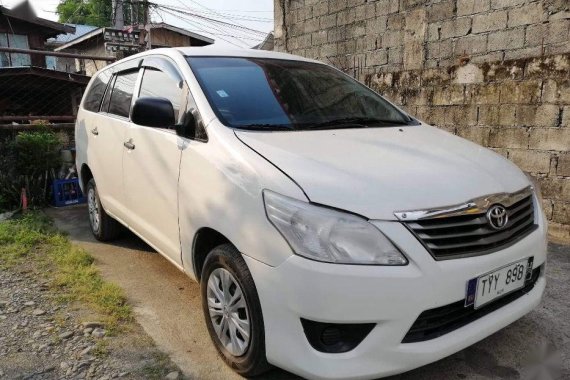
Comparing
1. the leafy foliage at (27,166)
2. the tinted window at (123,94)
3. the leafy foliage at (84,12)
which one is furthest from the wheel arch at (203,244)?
the leafy foliage at (84,12)

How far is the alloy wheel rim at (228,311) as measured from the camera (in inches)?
84.6

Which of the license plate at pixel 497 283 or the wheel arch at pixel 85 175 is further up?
the wheel arch at pixel 85 175

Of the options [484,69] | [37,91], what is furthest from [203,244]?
[37,91]

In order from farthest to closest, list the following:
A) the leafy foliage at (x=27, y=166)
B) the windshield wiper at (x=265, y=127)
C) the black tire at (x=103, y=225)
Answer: the leafy foliage at (x=27, y=166) < the black tire at (x=103, y=225) < the windshield wiper at (x=265, y=127)

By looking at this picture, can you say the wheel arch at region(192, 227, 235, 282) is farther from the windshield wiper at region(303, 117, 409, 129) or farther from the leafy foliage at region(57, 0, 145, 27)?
the leafy foliage at region(57, 0, 145, 27)

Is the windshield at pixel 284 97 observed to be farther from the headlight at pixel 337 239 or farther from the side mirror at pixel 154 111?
the headlight at pixel 337 239

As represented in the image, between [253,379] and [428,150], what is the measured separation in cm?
147

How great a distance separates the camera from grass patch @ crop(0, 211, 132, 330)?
308 centimetres

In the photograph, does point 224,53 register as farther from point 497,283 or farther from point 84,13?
point 84,13

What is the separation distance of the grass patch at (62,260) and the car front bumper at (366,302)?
1.39 metres

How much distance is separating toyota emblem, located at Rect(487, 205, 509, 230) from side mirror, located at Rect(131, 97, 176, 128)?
1790 millimetres

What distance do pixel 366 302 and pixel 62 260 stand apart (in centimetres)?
304

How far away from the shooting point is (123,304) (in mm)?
3096

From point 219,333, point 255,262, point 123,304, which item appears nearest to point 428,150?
point 255,262
